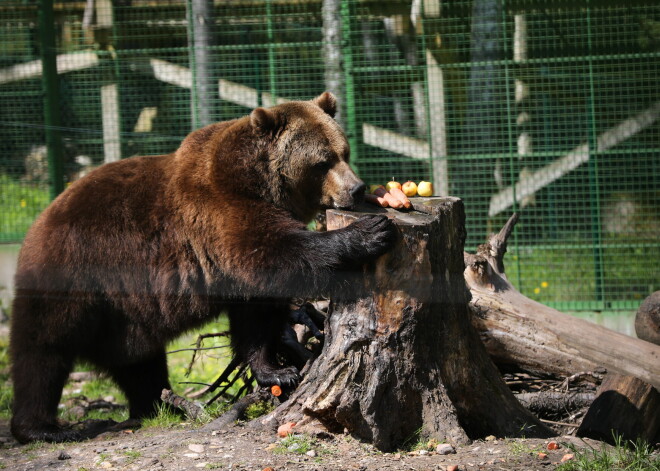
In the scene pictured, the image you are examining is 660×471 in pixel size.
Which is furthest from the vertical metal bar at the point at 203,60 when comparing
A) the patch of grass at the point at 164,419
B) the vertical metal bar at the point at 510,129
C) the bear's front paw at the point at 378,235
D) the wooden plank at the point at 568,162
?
the bear's front paw at the point at 378,235

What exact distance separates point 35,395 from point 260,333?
159 centimetres

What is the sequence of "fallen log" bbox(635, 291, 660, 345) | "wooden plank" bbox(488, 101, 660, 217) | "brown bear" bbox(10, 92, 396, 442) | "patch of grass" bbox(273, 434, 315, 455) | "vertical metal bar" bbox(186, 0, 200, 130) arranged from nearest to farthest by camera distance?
"patch of grass" bbox(273, 434, 315, 455)
"brown bear" bbox(10, 92, 396, 442)
"fallen log" bbox(635, 291, 660, 345)
"wooden plank" bbox(488, 101, 660, 217)
"vertical metal bar" bbox(186, 0, 200, 130)

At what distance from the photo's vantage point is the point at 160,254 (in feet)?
17.4

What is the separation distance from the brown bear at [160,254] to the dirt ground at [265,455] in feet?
2.08

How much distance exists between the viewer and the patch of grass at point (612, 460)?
424 cm

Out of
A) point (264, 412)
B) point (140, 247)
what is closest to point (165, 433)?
point (264, 412)

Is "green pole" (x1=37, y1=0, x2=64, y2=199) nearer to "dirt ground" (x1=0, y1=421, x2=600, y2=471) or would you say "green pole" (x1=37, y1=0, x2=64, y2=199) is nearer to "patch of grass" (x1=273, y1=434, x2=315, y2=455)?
"dirt ground" (x1=0, y1=421, x2=600, y2=471)

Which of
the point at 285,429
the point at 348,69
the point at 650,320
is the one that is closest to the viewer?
the point at 285,429

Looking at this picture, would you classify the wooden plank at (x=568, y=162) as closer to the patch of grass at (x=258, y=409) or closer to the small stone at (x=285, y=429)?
the patch of grass at (x=258, y=409)

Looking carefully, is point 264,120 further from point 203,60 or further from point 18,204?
point 18,204

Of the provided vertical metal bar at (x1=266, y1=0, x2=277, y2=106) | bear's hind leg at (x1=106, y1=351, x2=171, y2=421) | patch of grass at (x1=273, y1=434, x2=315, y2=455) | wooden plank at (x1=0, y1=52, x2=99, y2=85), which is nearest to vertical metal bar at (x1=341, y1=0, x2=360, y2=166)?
vertical metal bar at (x1=266, y1=0, x2=277, y2=106)

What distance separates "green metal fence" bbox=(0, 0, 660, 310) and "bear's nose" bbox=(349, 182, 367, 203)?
3.92 m

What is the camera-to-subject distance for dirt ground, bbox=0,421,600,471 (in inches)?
165

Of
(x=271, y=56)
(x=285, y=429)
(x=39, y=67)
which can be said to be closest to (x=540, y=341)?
(x=285, y=429)
